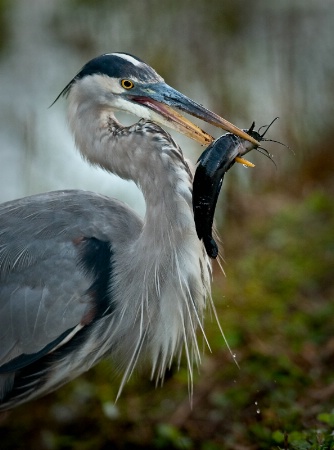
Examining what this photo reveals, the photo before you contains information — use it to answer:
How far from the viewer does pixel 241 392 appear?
14.4ft

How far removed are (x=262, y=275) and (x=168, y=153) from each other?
2535 millimetres

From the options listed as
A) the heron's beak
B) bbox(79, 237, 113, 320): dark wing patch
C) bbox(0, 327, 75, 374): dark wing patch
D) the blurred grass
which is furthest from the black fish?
the blurred grass

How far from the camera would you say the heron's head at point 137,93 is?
11.2ft

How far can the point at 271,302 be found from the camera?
5363mm

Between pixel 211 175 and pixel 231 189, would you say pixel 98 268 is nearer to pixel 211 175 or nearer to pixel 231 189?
pixel 211 175

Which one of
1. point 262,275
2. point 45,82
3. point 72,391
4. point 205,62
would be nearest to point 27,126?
point 45,82

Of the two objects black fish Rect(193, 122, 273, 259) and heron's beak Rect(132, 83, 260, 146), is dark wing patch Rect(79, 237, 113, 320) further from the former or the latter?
heron's beak Rect(132, 83, 260, 146)

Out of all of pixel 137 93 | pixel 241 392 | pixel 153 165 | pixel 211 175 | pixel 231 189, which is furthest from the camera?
pixel 231 189

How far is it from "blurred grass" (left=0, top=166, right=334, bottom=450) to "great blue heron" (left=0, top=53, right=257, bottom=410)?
0.59m

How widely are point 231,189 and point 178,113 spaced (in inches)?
150

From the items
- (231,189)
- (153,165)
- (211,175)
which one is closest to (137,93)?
(153,165)

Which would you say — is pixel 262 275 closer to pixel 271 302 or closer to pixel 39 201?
pixel 271 302

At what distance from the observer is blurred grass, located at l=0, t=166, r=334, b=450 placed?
12.8 feet

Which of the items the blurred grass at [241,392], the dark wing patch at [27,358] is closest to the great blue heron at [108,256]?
the dark wing patch at [27,358]
